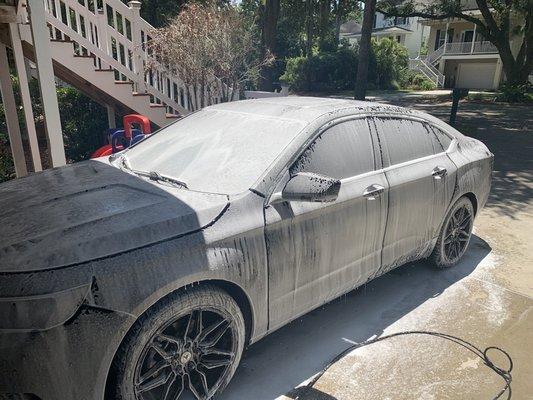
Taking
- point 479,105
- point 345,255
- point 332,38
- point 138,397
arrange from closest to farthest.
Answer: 1. point 138,397
2. point 345,255
3. point 479,105
4. point 332,38

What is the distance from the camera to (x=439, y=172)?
3814 mm

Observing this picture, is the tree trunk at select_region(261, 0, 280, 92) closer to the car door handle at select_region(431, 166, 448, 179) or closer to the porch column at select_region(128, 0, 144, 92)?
the porch column at select_region(128, 0, 144, 92)

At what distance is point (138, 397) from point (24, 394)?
518 mm

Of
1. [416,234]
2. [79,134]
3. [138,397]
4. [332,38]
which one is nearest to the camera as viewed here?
[138,397]

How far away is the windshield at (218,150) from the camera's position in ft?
8.93

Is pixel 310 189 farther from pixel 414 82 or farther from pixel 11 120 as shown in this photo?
pixel 414 82

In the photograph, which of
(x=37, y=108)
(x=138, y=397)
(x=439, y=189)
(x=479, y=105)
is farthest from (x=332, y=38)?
(x=138, y=397)

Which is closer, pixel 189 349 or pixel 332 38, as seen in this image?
pixel 189 349

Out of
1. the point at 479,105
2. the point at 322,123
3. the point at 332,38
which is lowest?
the point at 479,105

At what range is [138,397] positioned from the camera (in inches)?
85.0

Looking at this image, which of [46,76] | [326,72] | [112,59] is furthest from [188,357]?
[326,72]

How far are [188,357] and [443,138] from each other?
123 inches

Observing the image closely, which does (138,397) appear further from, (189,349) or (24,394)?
(24,394)

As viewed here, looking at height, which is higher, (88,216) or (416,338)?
(88,216)
